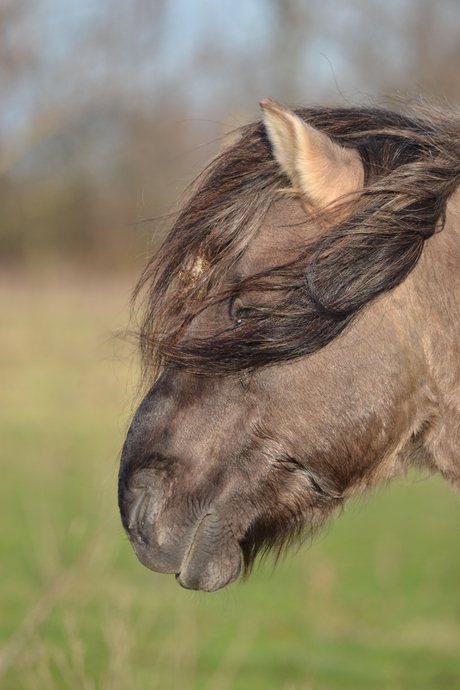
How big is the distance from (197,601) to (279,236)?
6.63ft

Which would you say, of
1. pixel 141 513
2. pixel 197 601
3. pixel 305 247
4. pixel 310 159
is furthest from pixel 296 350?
pixel 197 601

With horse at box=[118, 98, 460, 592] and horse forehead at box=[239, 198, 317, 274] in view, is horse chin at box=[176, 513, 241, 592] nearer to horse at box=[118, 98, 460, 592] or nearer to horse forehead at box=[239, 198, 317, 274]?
horse at box=[118, 98, 460, 592]

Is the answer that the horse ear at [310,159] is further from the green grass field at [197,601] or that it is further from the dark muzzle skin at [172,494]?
the green grass field at [197,601]

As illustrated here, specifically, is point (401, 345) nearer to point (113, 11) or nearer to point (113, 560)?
point (113, 560)

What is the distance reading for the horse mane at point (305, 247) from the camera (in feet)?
6.07

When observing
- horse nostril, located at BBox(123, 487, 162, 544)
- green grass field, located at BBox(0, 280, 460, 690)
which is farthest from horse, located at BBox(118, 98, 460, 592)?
green grass field, located at BBox(0, 280, 460, 690)

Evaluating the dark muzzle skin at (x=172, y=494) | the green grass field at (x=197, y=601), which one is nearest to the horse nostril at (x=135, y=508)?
the dark muzzle skin at (x=172, y=494)

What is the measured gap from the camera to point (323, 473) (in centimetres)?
195

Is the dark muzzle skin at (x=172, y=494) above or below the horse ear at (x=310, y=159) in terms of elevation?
below

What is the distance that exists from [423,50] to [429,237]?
1722 centimetres

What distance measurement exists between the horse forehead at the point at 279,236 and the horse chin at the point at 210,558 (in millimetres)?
677

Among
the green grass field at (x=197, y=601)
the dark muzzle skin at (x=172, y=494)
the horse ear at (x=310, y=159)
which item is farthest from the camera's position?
the green grass field at (x=197, y=601)

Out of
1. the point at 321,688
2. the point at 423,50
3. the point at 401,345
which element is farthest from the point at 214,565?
the point at 423,50

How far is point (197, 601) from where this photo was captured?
3.31 m
